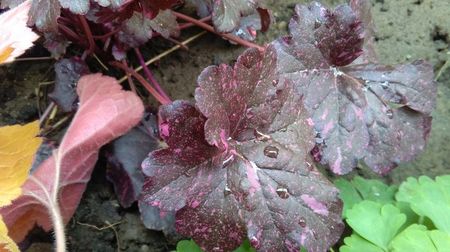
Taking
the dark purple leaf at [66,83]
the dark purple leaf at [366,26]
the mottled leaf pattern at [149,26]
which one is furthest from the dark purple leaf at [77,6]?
the dark purple leaf at [366,26]

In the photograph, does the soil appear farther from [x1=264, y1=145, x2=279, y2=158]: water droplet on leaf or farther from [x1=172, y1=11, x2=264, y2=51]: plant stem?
[x1=264, y1=145, x2=279, y2=158]: water droplet on leaf

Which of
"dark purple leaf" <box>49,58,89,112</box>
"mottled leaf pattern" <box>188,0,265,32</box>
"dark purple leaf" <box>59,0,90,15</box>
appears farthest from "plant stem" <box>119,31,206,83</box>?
"dark purple leaf" <box>59,0,90,15</box>

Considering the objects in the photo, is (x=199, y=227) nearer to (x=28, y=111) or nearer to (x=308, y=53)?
(x=308, y=53)

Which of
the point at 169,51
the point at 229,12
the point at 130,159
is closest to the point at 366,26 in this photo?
the point at 229,12

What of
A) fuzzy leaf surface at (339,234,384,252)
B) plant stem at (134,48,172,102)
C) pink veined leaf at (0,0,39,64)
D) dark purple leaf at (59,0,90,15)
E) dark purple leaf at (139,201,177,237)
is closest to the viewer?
pink veined leaf at (0,0,39,64)

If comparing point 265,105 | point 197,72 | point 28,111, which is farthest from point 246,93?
point 28,111

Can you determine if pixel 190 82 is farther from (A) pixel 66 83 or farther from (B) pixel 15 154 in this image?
(B) pixel 15 154

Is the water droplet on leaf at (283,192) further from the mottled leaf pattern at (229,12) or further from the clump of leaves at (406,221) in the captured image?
the mottled leaf pattern at (229,12)
